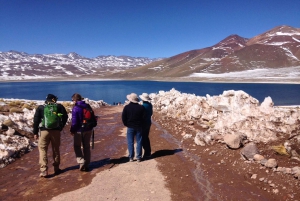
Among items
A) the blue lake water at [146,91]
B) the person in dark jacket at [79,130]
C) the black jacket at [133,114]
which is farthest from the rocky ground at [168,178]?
the blue lake water at [146,91]

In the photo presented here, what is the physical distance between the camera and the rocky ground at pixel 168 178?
17.4ft

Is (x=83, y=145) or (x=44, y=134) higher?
(x=44, y=134)

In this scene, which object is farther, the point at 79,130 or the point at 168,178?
the point at 79,130

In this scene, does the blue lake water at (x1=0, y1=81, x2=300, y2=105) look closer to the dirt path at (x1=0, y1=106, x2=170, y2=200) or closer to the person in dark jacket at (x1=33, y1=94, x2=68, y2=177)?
the dirt path at (x1=0, y1=106, x2=170, y2=200)

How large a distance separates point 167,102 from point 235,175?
13.7 m

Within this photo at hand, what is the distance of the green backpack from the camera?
597 centimetres

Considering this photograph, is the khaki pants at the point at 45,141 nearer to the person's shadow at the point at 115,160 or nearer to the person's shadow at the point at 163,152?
the person's shadow at the point at 115,160

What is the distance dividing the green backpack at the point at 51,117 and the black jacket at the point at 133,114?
5.92 feet

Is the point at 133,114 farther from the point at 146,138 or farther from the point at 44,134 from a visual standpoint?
the point at 44,134

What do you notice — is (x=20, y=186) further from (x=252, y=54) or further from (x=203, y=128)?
(x=252, y=54)

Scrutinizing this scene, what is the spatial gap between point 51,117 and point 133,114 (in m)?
2.15

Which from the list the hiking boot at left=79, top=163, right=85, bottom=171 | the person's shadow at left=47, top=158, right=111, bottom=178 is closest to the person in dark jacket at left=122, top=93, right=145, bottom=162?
the person's shadow at left=47, top=158, right=111, bottom=178

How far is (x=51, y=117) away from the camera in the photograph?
600 cm

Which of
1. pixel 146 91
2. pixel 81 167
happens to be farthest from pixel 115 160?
pixel 146 91
